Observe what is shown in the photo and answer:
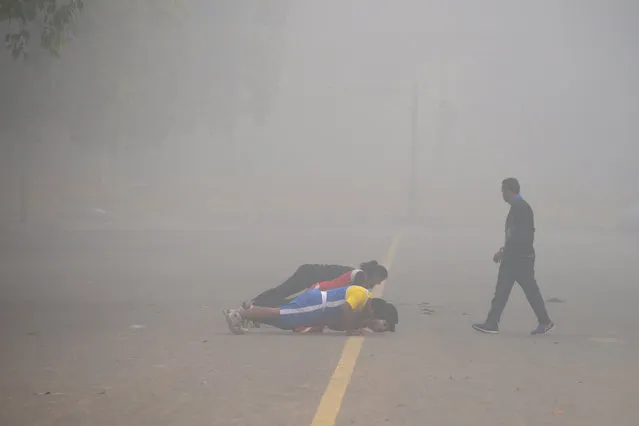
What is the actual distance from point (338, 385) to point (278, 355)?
161cm

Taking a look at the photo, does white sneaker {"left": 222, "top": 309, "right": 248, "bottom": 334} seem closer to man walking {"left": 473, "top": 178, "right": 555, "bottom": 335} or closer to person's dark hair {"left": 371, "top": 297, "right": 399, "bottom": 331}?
person's dark hair {"left": 371, "top": 297, "right": 399, "bottom": 331}

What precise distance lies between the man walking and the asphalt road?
0.23 m

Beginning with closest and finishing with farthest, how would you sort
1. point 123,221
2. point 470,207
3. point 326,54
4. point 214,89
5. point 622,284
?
1. point 622,284
2. point 123,221
3. point 214,89
4. point 470,207
5. point 326,54

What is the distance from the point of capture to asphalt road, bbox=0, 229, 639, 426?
7609 millimetres

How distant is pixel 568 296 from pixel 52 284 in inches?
311

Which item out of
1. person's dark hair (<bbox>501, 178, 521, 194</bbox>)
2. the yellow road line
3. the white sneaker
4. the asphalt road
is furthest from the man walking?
the white sneaker

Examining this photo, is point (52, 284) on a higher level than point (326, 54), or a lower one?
lower

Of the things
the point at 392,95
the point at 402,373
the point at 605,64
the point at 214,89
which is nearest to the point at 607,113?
the point at 392,95

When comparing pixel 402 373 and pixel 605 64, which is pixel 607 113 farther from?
pixel 402 373

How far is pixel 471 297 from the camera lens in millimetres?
16297

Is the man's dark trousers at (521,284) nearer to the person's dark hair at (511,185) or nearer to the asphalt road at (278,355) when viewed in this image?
the asphalt road at (278,355)

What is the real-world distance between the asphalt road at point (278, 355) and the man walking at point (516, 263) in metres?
0.23

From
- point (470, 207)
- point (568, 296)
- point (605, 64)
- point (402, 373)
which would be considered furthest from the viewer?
point (605, 64)

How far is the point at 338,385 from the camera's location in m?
8.57
